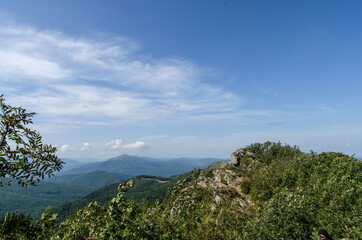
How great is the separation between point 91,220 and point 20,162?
3.53 meters

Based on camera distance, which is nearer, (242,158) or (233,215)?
(233,215)

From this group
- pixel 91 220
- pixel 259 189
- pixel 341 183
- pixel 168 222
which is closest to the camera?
pixel 91 220

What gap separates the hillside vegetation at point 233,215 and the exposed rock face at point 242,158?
12513mm

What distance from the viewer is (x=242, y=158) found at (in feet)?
Result: 143

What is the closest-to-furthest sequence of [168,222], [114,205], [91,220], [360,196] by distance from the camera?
1. [114,205]
2. [91,220]
3. [168,222]
4. [360,196]

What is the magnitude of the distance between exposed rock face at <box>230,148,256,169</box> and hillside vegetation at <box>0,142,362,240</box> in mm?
12513

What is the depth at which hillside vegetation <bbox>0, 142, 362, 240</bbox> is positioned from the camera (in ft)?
19.8

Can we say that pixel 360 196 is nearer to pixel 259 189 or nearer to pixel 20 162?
pixel 259 189

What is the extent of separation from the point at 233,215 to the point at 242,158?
1203 inches

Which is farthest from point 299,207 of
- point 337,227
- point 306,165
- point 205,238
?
point 306,165

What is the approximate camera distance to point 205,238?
1189 cm

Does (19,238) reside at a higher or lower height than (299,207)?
higher

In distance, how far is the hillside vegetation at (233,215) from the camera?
6035 mm

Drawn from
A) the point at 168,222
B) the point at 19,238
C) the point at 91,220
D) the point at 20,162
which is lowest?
the point at 168,222
